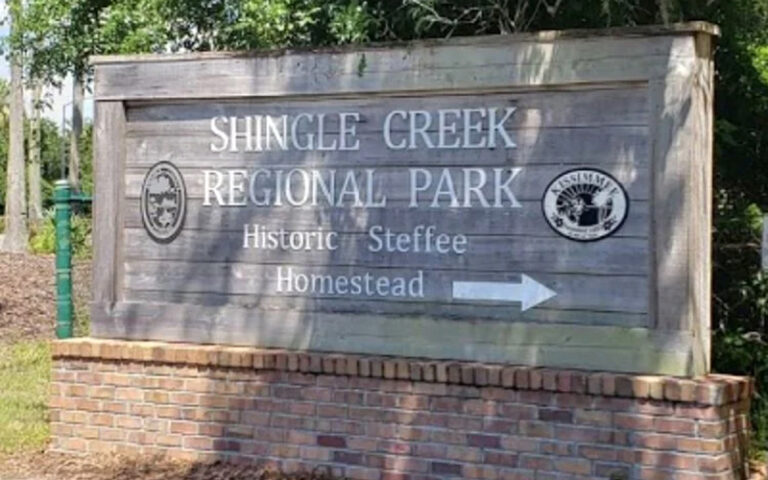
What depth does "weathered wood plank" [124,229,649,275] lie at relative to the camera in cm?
637

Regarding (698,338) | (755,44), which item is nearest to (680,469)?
(698,338)

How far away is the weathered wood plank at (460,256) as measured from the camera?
6371 millimetres

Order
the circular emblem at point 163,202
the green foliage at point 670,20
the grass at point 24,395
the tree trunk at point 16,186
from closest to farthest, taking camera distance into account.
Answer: the circular emblem at point 163,202, the green foliage at point 670,20, the grass at point 24,395, the tree trunk at point 16,186

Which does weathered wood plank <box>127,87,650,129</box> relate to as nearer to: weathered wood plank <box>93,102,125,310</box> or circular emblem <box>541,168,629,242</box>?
weathered wood plank <box>93,102,125,310</box>

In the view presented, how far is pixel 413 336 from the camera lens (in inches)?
271

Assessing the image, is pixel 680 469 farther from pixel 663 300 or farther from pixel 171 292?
pixel 171 292

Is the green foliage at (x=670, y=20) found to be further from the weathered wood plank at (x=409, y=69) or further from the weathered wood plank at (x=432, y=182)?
the weathered wood plank at (x=432, y=182)

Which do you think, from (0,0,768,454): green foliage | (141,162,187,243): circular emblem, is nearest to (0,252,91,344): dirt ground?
(0,0,768,454): green foliage

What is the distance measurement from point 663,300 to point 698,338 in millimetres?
244

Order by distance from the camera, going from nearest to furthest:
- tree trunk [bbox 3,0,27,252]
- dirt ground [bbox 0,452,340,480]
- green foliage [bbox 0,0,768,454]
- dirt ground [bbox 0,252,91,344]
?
1. dirt ground [bbox 0,452,340,480]
2. green foliage [bbox 0,0,768,454]
3. dirt ground [bbox 0,252,91,344]
4. tree trunk [bbox 3,0,27,252]

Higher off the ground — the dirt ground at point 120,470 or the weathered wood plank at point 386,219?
the weathered wood plank at point 386,219

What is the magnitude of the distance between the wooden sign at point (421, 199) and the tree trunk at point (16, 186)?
22.0 meters

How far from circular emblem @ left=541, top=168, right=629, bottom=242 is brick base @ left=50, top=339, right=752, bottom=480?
721mm

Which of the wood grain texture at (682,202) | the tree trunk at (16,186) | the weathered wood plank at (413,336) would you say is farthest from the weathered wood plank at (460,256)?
the tree trunk at (16,186)
